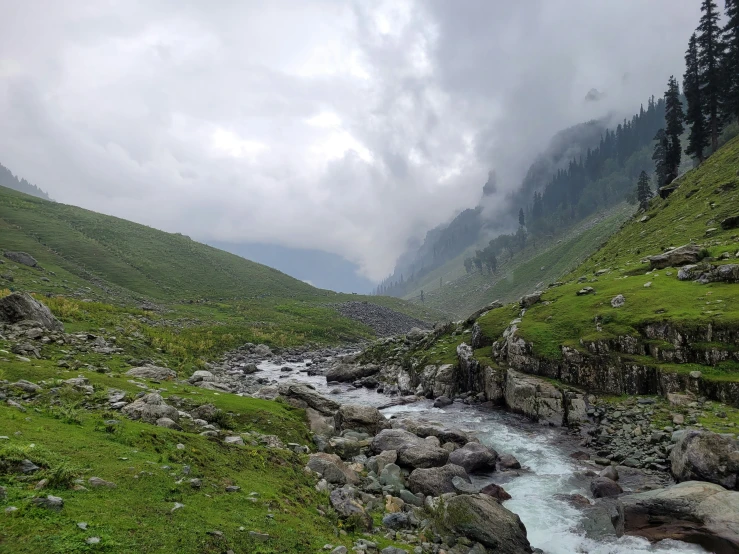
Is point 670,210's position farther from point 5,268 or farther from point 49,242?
point 49,242

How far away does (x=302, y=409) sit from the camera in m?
25.7

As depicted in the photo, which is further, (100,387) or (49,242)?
(49,242)

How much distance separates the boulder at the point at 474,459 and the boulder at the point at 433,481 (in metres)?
2.38

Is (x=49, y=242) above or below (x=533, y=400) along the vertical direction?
above

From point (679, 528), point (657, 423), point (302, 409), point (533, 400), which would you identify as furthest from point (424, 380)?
point (679, 528)

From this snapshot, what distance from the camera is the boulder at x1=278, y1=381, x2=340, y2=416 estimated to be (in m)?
27.9

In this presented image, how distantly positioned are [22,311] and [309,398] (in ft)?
67.6

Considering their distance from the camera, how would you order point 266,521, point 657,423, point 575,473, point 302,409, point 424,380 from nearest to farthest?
point 266,521
point 575,473
point 657,423
point 302,409
point 424,380

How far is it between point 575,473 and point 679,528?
6.41 metres

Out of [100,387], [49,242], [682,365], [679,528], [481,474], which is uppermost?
[49,242]

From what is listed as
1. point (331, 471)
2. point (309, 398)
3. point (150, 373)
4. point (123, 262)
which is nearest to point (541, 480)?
point (331, 471)

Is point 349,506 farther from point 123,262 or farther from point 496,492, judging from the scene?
point 123,262

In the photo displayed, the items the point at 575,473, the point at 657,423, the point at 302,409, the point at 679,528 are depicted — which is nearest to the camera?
the point at 679,528

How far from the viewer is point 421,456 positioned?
66.0 feet
